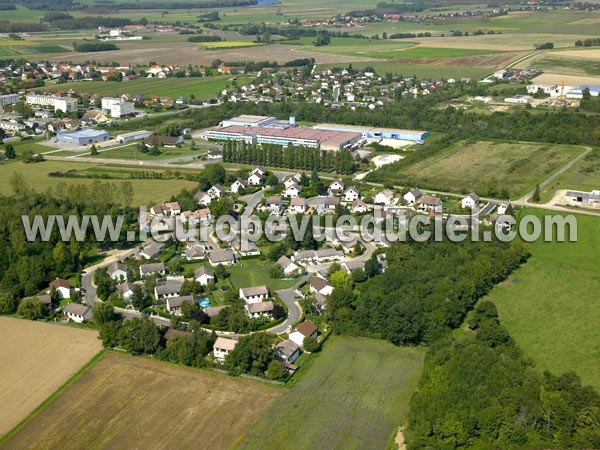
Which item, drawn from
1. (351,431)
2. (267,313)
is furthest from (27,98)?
(351,431)

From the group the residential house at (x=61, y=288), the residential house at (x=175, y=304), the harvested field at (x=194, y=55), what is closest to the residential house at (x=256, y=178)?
the residential house at (x=61, y=288)

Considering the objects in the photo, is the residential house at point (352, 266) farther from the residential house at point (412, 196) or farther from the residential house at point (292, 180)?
the residential house at point (292, 180)

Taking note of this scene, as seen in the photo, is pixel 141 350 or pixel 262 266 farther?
pixel 262 266

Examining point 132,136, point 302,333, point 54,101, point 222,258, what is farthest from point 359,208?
point 54,101

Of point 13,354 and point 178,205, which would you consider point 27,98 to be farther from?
point 13,354

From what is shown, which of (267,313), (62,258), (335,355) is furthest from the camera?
(62,258)

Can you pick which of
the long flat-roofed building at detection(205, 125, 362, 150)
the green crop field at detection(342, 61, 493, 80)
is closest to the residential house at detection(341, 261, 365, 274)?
the long flat-roofed building at detection(205, 125, 362, 150)
